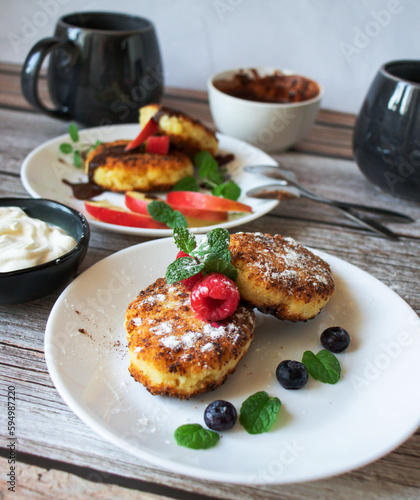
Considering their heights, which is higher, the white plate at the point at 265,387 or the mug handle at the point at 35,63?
the mug handle at the point at 35,63

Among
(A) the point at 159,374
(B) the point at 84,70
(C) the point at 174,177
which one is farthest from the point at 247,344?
(B) the point at 84,70

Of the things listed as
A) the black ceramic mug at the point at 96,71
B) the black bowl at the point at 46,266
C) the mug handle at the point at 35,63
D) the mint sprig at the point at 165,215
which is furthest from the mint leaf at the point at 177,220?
the mug handle at the point at 35,63

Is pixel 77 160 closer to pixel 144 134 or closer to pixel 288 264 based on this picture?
pixel 144 134

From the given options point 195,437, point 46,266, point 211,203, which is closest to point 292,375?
point 195,437

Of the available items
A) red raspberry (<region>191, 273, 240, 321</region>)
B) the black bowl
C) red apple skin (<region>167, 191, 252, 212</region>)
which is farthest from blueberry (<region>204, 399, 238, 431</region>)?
red apple skin (<region>167, 191, 252, 212</region>)

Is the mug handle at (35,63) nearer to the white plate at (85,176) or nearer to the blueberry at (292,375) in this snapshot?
the white plate at (85,176)

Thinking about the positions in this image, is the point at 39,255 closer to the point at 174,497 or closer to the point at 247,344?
the point at 247,344

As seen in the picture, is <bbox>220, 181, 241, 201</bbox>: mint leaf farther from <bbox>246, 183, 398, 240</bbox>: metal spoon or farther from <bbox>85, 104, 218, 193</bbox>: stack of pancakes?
<bbox>85, 104, 218, 193</bbox>: stack of pancakes
